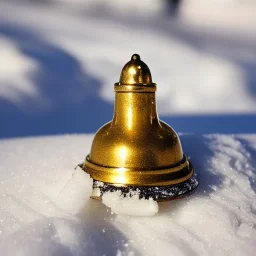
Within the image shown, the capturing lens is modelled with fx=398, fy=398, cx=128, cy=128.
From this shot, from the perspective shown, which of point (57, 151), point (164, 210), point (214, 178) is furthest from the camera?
point (57, 151)

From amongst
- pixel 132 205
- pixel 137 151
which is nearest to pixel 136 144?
pixel 137 151

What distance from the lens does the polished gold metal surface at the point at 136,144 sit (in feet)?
2.66

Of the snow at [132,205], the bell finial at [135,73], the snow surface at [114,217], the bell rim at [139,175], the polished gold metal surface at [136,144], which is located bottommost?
the snow surface at [114,217]

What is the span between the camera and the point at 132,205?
2.56 feet

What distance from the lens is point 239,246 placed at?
74 cm

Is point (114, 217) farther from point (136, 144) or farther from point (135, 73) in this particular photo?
point (135, 73)

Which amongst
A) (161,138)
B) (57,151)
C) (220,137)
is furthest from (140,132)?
(220,137)

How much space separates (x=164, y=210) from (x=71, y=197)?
0.64 feet

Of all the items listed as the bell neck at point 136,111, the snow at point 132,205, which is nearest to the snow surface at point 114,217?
the snow at point 132,205

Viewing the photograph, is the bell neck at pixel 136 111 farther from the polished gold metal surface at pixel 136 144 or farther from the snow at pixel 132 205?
the snow at pixel 132 205

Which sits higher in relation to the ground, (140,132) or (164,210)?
(140,132)

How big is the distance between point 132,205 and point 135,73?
0.89 feet

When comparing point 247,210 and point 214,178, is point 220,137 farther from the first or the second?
point 247,210

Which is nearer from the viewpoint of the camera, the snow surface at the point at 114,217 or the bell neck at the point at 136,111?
the snow surface at the point at 114,217
